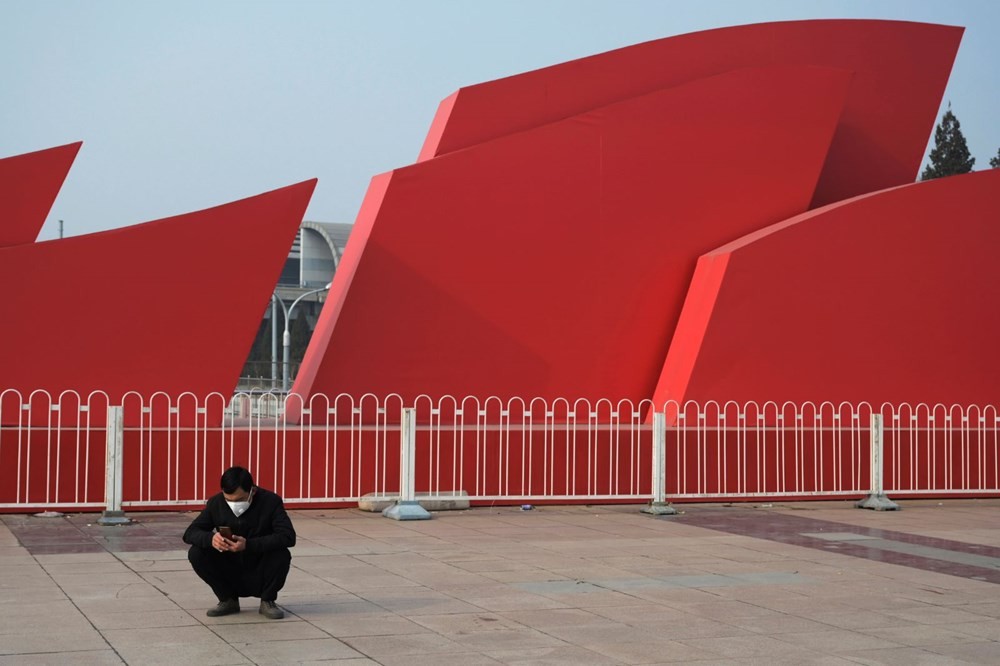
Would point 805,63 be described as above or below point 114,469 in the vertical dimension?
above

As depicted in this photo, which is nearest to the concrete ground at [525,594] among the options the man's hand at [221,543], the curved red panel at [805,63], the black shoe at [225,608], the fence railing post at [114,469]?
the black shoe at [225,608]

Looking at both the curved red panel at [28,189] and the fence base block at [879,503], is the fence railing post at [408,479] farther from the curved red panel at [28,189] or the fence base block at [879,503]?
the fence base block at [879,503]

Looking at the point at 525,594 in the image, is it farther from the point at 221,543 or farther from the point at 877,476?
the point at 877,476

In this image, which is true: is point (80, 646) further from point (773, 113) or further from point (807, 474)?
point (773, 113)

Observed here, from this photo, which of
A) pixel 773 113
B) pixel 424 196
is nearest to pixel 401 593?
pixel 424 196

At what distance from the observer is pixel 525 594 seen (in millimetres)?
7188

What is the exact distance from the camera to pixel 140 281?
11.8 m

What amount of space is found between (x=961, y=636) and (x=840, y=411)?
23.3 ft

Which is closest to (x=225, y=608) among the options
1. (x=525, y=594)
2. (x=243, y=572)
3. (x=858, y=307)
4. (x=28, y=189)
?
(x=243, y=572)

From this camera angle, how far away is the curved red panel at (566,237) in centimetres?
1323

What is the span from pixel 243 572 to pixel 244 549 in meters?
0.21

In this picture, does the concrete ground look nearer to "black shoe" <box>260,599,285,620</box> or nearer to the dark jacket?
"black shoe" <box>260,599,285,620</box>

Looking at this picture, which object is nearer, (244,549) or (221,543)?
(221,543)

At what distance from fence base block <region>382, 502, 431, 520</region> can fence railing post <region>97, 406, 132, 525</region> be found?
2.24 m
